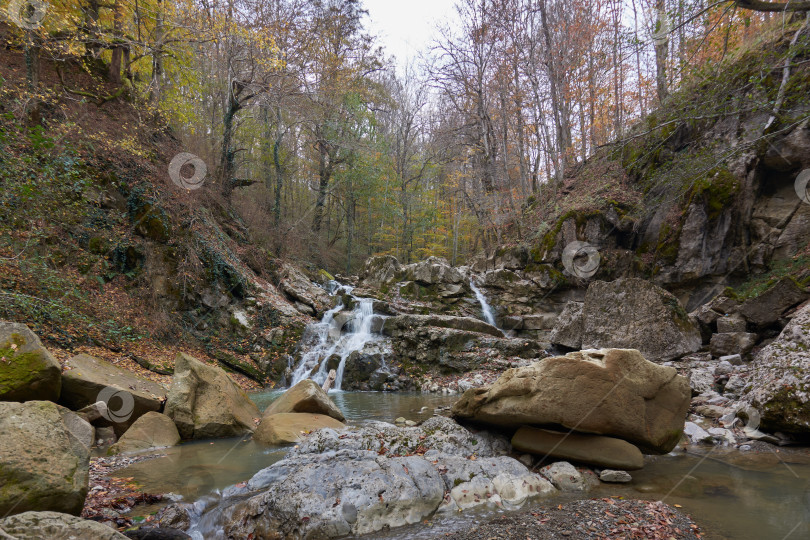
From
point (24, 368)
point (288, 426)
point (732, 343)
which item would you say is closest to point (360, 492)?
point (288, 426)

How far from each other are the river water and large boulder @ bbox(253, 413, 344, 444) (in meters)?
0.22

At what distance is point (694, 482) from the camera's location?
14.7 ft

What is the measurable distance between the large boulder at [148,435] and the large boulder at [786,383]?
8769 millimetres

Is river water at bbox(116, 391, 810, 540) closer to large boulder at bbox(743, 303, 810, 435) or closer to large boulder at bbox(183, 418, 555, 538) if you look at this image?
large boulder at bbox(183, 418, 555, 538)

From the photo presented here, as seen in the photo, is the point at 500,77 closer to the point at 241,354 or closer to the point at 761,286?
the point at 761,286

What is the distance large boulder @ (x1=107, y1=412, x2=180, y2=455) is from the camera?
5.40 meters

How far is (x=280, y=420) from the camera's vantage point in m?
6.50

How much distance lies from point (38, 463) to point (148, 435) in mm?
3068

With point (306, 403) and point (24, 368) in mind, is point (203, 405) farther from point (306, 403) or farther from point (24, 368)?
point (24, 368)

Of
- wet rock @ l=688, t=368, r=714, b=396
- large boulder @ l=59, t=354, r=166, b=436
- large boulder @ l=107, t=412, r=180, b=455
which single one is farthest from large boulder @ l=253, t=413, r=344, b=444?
wet rock @ l=688, t=368, r=714, b=396

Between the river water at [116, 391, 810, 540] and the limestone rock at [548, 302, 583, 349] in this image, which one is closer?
the river water at [116, 391, 810, 540]

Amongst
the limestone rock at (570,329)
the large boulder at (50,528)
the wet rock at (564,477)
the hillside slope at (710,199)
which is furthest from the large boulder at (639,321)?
the large boulder at (50,528)

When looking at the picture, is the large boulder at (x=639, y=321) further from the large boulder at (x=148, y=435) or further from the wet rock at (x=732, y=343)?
the large boulder at (x=148, y=435)

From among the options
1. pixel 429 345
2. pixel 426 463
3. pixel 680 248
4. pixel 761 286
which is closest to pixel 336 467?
pixel 426 463
